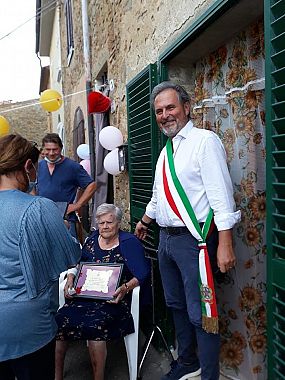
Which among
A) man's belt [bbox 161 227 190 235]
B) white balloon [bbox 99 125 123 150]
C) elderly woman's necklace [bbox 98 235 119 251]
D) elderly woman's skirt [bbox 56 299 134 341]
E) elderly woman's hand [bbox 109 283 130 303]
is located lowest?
elderly woman's skirt [bbox 56 299 134 341]

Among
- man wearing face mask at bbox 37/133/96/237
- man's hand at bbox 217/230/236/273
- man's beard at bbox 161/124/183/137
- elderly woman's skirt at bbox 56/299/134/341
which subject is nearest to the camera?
man's hand at bbox 217/230/236/273

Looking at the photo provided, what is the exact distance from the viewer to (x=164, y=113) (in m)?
2.35

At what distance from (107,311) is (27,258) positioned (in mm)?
1262

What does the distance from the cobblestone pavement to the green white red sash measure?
1.09 meters

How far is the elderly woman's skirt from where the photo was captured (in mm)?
2652

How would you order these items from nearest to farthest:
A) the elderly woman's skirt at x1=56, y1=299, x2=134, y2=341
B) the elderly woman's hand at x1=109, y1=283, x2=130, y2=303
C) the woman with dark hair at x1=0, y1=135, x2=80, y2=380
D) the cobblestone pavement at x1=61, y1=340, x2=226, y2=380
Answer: the woman with dark hair at x1=0, y1=135, x2=80, y2=380 → the elderly woman's skirt at x1=56, y1=299, x2=134, y2=341 → the elderly woman's hand at x1=109, y1=283, x2=130, y2=303 → the cobblestone pavement at x1=61, y1=340, x2=226, y2=380

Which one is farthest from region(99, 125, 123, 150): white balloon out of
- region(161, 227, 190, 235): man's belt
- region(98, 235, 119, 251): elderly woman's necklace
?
region(161, 227, 190, 235): man's belt

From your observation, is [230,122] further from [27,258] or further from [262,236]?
[27,258]

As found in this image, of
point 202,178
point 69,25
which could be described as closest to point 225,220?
point 202,178

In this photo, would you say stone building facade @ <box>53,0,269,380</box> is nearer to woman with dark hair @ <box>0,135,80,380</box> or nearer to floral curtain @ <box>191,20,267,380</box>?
floral curtain @ <box>191,20,267,380</box>

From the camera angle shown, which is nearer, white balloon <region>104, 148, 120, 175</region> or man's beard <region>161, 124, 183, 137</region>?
man's beard <region>161, 124, 183, 137</region>

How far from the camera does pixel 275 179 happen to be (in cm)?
176

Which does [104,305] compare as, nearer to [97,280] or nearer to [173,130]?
[97,280]

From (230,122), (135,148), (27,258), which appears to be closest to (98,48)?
(135,148)
